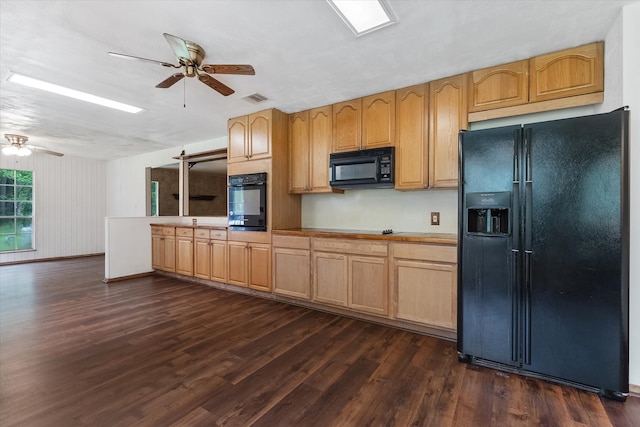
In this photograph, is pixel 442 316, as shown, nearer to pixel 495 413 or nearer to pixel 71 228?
pixel 495 413

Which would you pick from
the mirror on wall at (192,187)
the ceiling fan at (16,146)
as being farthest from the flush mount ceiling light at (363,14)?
the ceiling fan at (16,146)

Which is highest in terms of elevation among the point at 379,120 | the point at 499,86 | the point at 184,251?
the point at 499,86

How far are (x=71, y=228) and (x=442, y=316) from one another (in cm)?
883

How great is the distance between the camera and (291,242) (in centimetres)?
354

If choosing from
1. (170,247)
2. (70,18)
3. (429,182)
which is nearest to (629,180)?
(429,182)

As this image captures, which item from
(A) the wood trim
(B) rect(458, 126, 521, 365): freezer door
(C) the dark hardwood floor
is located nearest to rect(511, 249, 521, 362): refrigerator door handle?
(B) rect(458, 126, 521, 365): freezer door

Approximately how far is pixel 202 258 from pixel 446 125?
12.8ft

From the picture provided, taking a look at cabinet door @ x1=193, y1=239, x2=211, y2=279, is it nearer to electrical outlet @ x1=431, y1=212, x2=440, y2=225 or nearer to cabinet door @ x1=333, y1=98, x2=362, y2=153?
cabinet door @ x1=333, y1=98, x2=362, y2=153

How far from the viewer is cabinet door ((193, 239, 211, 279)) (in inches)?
174

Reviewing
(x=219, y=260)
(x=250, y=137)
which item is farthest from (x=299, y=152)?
(x=219, y=260)

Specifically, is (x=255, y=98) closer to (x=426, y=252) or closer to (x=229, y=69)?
(x=229, y=69)

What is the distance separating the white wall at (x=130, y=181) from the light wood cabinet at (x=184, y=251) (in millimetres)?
2017

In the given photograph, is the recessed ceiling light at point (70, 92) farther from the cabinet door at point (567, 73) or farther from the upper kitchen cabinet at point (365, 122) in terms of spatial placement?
the cabinet door at point (567, 73)

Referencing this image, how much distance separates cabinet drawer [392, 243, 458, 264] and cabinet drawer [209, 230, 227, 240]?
2567 mm
